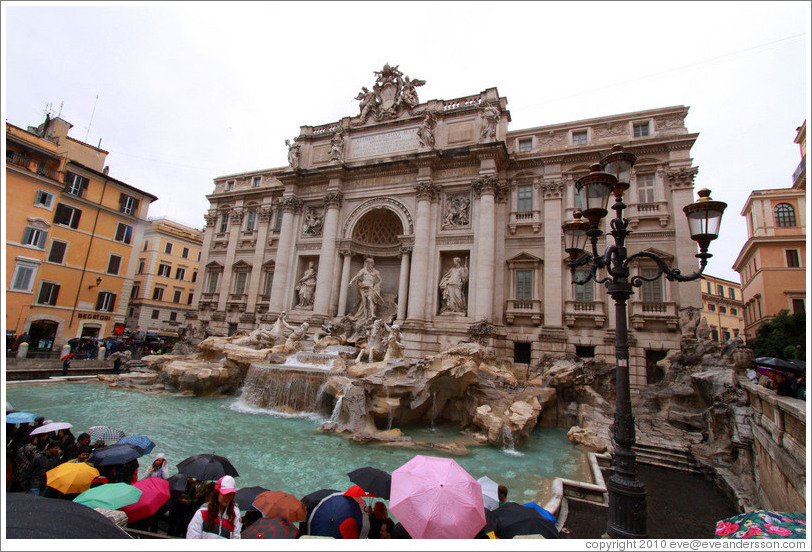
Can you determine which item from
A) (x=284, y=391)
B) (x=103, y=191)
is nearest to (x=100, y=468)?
(x=284, y=391)

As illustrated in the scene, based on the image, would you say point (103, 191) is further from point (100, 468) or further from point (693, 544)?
point (693, 544)

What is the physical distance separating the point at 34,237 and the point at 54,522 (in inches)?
972

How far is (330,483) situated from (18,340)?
73.3ft

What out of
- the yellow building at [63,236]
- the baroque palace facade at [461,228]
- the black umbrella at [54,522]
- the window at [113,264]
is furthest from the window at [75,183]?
the black umbrella at [54,522]

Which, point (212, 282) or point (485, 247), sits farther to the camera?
point (212, 282)

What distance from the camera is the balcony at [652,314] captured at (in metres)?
15.6

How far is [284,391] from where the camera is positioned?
42.6 feet

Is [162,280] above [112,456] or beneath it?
above

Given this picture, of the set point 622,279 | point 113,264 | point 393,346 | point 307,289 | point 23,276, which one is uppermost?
point 113,264

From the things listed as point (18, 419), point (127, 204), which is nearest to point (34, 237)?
point (127, 204)

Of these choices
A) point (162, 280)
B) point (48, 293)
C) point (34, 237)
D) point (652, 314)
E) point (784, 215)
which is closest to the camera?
point (652, 314)

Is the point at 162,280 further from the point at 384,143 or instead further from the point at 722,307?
the point at 722,307

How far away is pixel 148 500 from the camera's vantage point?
4.06 m

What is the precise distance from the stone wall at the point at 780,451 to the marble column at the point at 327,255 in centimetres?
1806
